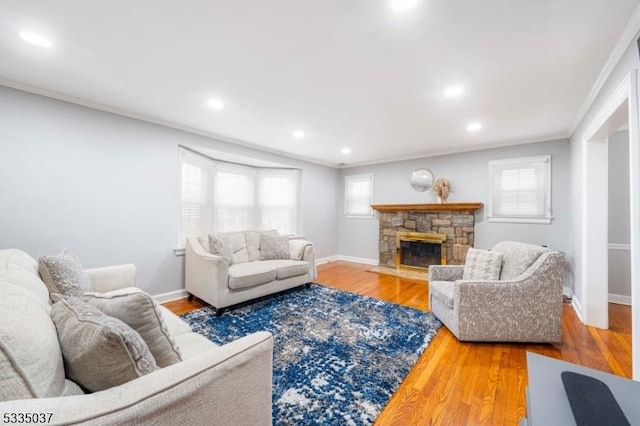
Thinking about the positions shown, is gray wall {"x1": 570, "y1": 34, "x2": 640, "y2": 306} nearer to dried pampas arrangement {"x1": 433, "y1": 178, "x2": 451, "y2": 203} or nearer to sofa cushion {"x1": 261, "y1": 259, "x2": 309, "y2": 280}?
dried pampas arrangement {"x1": 433, "y1": 178, "x2": 451, "y2": 203}

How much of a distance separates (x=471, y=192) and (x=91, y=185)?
5.47m

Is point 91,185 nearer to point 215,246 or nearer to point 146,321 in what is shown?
point 215,246

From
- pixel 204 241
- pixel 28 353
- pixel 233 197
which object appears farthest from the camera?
pixel 233 197

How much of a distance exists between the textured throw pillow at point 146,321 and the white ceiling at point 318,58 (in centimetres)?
162

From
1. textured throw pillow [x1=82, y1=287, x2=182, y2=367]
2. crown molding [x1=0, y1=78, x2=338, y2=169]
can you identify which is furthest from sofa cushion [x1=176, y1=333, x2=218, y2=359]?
crown molding [x1=0, y1=78, x2=338, y2=169]

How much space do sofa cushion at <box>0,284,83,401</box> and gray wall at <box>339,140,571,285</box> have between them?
517cm

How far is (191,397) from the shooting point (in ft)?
2.58

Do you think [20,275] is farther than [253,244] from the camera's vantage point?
No

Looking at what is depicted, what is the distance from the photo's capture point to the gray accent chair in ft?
7.52

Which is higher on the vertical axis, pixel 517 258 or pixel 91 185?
pixel 91 185

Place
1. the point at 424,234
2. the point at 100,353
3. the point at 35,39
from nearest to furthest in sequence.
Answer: the point at 100,353
the point at 35,39
the point at 424,234

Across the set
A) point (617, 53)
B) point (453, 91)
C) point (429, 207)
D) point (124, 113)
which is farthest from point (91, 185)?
point (429, 207)

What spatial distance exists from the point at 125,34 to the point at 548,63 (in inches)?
123

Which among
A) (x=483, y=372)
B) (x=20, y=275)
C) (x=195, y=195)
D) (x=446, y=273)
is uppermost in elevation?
(x=195, y=195)
